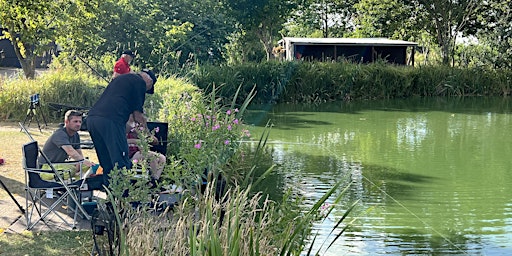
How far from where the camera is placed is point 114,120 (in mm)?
5668

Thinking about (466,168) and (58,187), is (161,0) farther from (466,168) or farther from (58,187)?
(58,187)

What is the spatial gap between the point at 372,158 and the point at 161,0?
646 inches

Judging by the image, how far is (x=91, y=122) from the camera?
223 inches

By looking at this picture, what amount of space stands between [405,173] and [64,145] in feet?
18.2

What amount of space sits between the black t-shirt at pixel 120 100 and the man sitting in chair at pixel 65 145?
478 millimetres

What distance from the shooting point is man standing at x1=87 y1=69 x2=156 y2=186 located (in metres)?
5.63

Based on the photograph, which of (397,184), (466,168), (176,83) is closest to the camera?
(397,184)

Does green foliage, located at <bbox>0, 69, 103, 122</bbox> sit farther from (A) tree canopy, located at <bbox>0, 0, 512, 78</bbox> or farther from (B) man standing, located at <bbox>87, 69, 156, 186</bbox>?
(B) man standing, located at <bbox>87, 69, 156, 186</bbox>

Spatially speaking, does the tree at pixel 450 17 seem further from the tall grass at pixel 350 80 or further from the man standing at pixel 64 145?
the man standing at pixel 64 145

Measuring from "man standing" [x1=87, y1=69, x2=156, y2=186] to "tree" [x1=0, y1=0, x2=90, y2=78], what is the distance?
321 inches

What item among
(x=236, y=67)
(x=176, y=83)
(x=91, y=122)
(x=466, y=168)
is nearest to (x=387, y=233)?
(x=91, y=122)

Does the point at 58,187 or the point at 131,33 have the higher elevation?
the point at 131,33

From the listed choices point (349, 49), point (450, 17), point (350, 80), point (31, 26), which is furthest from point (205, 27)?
point (450, 17)

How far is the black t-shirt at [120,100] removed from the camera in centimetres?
569
